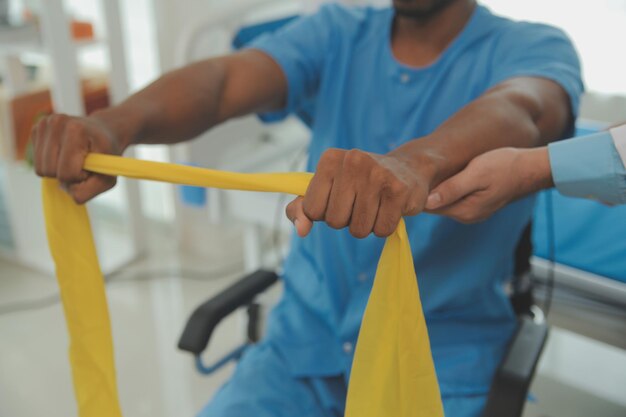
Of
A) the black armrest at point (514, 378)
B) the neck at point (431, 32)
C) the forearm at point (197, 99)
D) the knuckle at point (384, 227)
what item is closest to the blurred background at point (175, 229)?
the black armrest at point (514, 378)

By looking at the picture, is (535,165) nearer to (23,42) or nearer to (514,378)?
(514,378)

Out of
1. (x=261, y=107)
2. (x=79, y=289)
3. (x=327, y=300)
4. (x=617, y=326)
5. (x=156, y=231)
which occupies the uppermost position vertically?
(x=261, y=107)

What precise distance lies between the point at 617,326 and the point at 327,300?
57 cm

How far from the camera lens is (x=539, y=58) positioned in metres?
1.05

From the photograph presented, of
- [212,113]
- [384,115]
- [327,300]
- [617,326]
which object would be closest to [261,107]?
[212,113]

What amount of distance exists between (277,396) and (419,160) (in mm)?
524

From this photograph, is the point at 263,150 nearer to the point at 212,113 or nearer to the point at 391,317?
the point at 212,113

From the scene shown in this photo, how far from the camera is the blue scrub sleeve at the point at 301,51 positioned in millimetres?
1226

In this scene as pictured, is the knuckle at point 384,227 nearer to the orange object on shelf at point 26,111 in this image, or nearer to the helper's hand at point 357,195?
the helper's hand at point 357,195

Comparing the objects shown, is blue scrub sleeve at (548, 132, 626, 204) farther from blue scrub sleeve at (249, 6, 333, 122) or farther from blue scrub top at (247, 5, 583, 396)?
blue scrub sleeve at (249, 6, 333, 122)

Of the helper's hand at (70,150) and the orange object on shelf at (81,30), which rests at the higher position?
the helper's hand at (70,150)

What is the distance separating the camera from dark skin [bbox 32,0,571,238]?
70 cm

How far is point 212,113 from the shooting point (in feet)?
3.77

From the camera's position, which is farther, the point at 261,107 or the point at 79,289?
the point at 261,107
